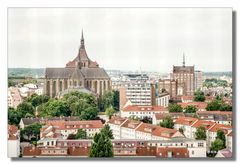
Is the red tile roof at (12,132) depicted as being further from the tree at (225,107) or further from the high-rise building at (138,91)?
the tree at (225,107)

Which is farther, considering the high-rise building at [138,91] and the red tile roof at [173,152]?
the high-rise building at [138,91]

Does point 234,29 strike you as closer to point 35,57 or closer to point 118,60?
point 118,60

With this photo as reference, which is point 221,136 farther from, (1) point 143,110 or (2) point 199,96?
(1) point 143,110

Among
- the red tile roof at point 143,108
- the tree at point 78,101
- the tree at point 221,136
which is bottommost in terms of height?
the tree at point 221,136

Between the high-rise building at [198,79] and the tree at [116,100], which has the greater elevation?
the high-rise building at [198,79]

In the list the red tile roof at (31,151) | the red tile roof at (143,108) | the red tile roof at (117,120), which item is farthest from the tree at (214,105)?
the red tile roof at (31,151)

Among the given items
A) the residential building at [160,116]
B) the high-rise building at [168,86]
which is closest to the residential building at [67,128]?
the residential building at [160,116]
